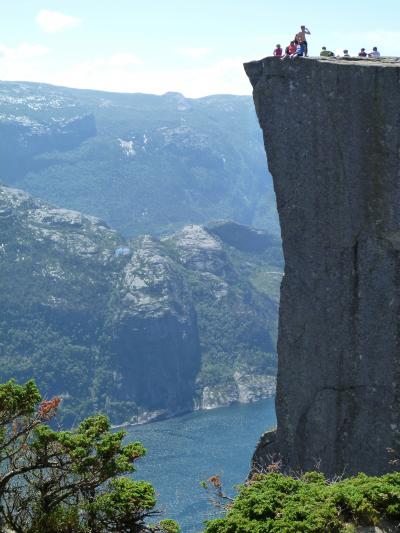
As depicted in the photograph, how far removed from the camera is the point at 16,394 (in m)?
19.7

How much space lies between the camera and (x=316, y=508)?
17.1 meters

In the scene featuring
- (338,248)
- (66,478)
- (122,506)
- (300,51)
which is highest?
(300,51)

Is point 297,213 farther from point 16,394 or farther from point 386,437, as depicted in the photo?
point 16,394

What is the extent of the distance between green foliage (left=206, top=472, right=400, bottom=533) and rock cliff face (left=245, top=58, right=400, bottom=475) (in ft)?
26.1

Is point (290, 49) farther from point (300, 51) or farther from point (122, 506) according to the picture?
point (122, 506)

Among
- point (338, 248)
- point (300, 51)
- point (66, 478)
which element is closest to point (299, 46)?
point (300, 51)

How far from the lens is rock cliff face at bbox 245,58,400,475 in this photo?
2550cm

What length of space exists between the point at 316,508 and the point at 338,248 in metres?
11.1

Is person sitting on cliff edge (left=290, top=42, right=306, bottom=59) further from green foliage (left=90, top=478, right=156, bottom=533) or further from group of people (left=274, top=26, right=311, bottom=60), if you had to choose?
green foliage (left=90, top=478, right=156, bottom=533)

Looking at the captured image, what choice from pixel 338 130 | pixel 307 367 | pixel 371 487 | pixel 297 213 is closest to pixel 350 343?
pixel 307 367

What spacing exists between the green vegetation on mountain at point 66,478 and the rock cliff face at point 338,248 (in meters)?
8.30

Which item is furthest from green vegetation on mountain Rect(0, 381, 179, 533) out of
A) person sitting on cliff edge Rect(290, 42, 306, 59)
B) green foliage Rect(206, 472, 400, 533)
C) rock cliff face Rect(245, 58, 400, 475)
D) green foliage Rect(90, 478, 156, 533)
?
person sitting on cliff edge Rect(290, 42, 306, 59)

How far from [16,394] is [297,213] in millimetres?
11866

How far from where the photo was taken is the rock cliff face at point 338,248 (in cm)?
2550
